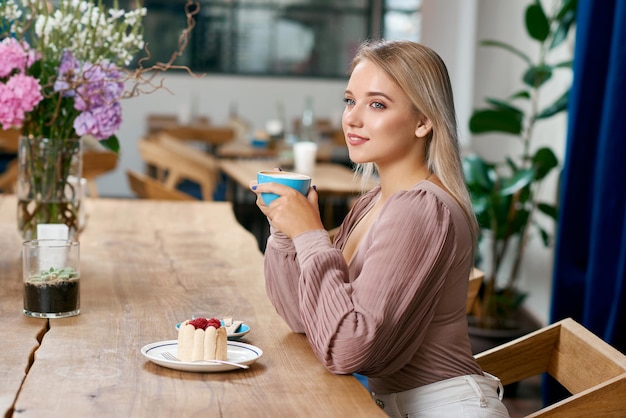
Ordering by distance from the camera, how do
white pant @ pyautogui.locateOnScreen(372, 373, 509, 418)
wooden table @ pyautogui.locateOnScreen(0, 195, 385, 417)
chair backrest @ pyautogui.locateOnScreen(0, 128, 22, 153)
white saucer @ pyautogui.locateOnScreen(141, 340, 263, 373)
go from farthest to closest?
1. chair backrest @ pyautogui.locateOnScreen(0, 128, 22, 153)
2. white pant @ pyautogui.locateOnScreen(372, 373, 509, 418)
3. white saucer @ pyautogui.locateOnScreen(141, 340, 263, 373)
4. wooden table @ pyautogui.locateOnScreen(0, 195, 385, 417)

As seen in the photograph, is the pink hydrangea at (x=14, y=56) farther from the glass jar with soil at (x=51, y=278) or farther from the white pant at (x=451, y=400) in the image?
the white pant at (x=451, y=400)

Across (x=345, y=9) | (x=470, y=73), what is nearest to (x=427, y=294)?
(x=470, y=73)

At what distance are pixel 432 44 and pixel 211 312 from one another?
5.71m

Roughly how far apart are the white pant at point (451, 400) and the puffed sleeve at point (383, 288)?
2.6 inches

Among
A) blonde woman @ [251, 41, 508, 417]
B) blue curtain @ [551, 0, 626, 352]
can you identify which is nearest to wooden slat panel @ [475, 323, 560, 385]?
blonde woman @ [251, 41, 508, 417]

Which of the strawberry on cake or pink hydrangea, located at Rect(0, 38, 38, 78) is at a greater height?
pink hydrangea, located at Rect(0, 38, 38, 78)

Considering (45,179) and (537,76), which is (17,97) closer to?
(45,179)

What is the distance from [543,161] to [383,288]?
96.9 inches

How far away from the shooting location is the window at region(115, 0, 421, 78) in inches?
412

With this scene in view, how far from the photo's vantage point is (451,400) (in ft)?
4.98

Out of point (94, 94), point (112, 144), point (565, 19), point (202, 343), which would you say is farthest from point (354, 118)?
point (565, 19)

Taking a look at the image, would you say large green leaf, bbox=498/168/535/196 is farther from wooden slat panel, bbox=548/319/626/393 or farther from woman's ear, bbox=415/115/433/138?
woman's ear, bbox=415/115/433/138

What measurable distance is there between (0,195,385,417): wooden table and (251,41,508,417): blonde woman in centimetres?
8

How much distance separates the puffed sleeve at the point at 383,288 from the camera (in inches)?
55.8
